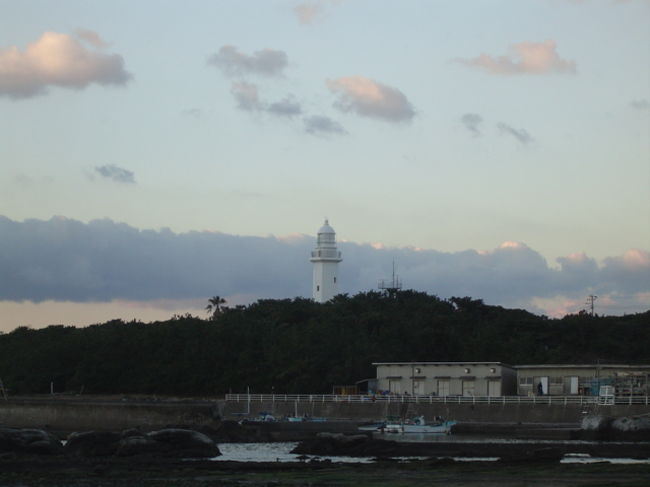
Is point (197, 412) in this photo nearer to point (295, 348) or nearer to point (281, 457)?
point (295, 348)

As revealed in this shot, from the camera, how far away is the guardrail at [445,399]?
209 feet

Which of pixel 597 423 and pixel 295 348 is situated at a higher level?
pixel 295 348

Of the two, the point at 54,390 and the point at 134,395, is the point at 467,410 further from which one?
the point at 54,390

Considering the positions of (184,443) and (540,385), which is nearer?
(184,443)

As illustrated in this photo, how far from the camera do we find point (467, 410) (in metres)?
67.1

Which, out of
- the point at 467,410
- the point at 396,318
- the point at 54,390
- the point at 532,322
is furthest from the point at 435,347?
the point at 54,390

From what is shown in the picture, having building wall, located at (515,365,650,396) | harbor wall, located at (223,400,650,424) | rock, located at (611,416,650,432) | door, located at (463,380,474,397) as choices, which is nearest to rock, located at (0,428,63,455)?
rock, located at (611,416,650,432)

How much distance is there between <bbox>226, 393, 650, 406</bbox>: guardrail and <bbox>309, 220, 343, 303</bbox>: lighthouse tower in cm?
3990

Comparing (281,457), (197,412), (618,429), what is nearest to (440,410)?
(197,412)

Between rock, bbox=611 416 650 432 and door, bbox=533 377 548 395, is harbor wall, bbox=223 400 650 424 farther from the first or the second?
rock, bbox=611 416 650 432

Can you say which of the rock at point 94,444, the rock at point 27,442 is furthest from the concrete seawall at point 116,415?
the rock at point 27,442

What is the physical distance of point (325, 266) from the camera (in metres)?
117

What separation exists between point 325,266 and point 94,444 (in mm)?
72365

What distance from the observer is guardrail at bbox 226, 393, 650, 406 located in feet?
209
